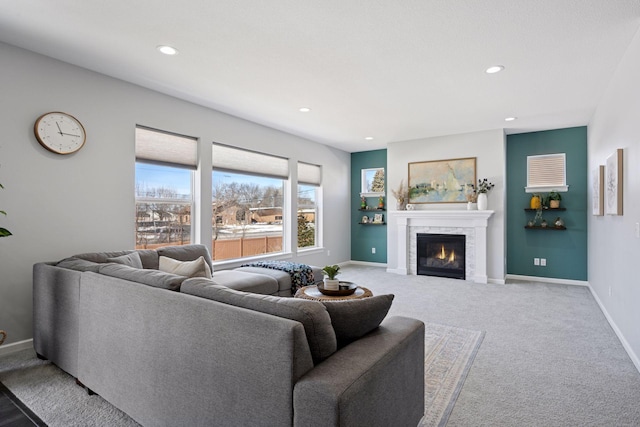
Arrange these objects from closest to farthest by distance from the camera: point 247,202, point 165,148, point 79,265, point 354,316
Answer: point 354,316 → point 79,265 → point 165,148 → point 247,202

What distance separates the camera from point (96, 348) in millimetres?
2127

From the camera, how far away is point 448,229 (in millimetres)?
6215

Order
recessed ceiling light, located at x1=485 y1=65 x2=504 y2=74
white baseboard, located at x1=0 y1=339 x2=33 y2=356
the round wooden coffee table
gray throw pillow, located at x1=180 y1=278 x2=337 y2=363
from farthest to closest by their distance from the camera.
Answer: recessed ceiling light, located at x1=485 y1=65 x2=504 y2=74, the round wooden coffee table, white baseboard, located at x1=0 y1=339 x2=33 y2=356, gray throw pillow, located at x1=180 y1=278 x2=337 y2=363

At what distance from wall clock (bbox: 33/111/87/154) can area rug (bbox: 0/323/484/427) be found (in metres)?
1.78

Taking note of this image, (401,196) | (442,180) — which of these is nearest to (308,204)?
(401,196)

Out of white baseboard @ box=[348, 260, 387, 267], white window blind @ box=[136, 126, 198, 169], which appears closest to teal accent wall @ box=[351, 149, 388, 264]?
white baseboard @ box=[348, 260, 387, 267]

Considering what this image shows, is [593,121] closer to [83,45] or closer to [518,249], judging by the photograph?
[518,249]

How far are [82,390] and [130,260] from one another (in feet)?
3.54

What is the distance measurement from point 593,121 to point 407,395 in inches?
203

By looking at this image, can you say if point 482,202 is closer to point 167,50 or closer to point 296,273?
point 296,273

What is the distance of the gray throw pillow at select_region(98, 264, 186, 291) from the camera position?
6.22 feet

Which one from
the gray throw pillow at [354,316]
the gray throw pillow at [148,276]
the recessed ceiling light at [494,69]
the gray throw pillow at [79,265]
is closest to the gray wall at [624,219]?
the recessed ceiling light at [494,69]

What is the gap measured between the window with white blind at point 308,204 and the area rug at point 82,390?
3.81 metres

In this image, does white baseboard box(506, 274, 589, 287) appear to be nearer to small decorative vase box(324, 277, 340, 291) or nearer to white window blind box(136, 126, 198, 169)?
small decorative vase box(324, 277, 340, 291)
